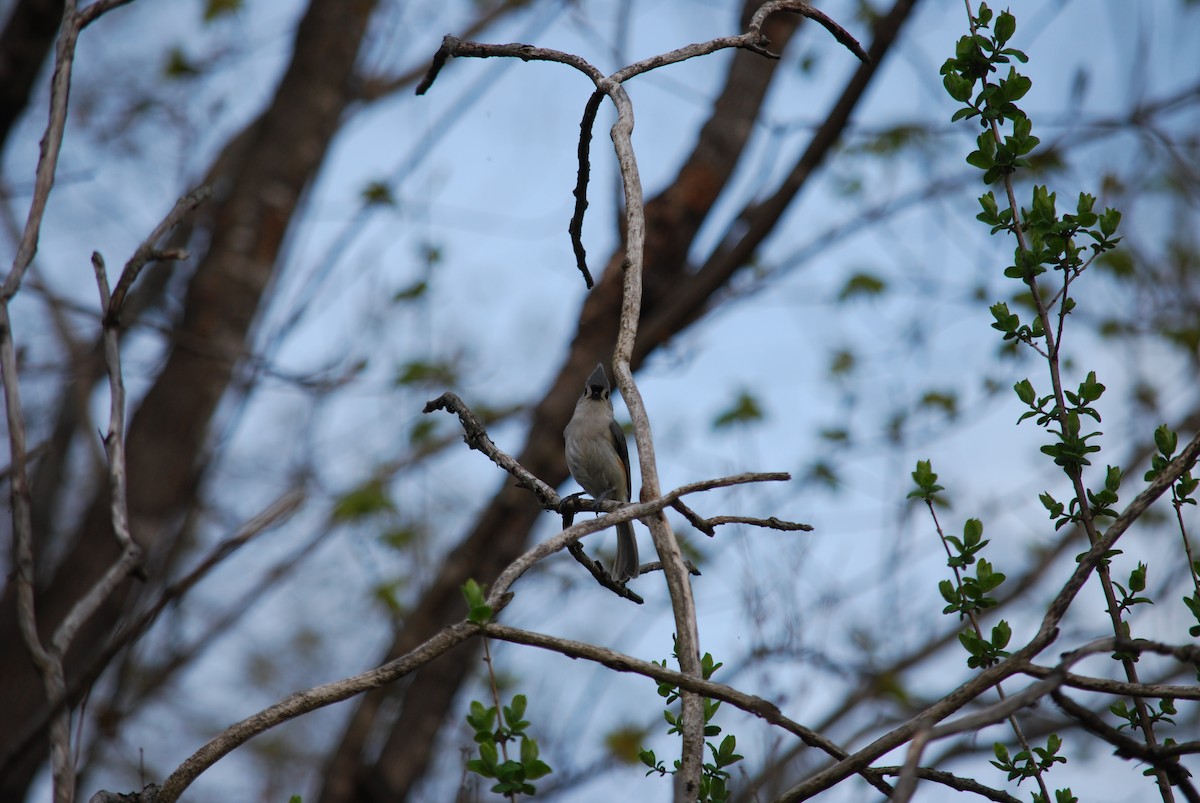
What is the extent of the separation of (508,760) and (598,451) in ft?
11.1

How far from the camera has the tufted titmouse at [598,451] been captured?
4.79 metres

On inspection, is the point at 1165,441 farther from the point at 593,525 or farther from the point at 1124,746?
the point at 593,525

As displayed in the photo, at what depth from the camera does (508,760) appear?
1422 mm

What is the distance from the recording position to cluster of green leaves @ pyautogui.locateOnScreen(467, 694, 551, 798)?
55.1 inches

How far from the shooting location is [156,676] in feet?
21.2

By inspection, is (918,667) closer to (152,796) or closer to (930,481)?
(930,481)

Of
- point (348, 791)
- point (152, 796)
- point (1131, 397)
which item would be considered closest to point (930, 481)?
point (152, 796)

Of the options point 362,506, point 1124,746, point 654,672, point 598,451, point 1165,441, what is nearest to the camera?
point 1124,746

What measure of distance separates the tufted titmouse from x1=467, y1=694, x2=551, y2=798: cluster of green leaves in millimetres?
3244

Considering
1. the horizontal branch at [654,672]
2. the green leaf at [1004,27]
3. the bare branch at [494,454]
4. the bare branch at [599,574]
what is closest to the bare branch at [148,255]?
the bare branch at [494,454]

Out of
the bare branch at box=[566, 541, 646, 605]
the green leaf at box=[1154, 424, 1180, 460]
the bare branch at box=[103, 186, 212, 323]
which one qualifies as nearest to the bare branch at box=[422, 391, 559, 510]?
the bare branch at box=[566, 541, 646, 605]

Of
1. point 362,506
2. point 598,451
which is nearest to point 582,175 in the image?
point 598,451

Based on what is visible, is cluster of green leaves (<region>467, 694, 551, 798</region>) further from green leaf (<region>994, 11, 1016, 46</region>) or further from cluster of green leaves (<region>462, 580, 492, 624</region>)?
green leaf (<region>994, 11, 1016, 46</region>)

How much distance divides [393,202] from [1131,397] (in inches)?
235
